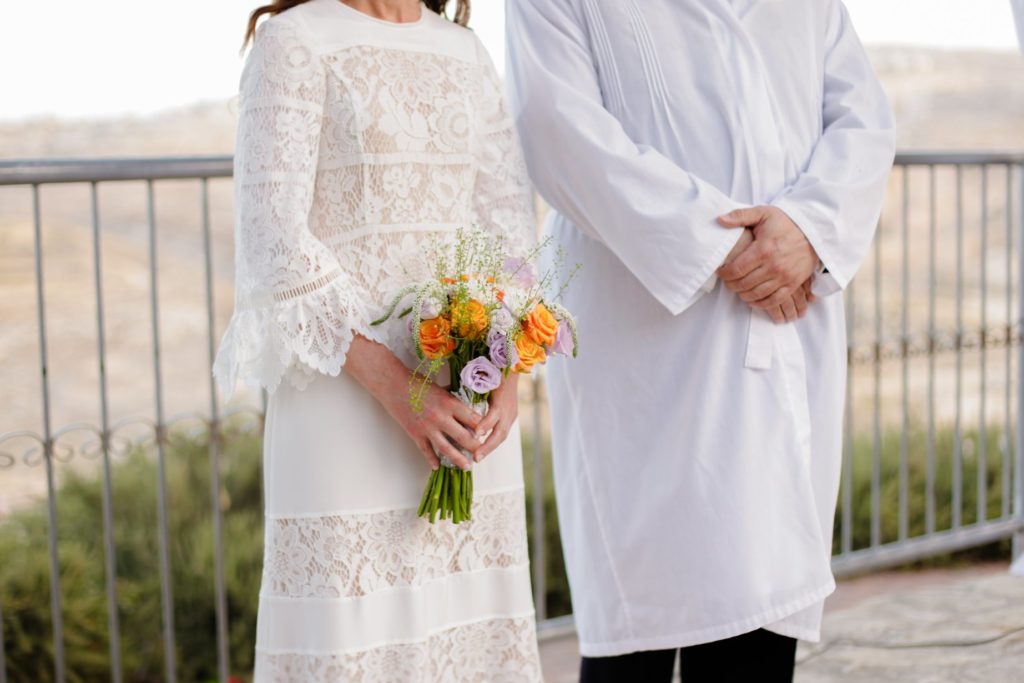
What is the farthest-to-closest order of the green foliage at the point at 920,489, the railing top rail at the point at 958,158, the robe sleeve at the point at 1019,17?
1. the green foliage at the point at 920,489
2. the railing top rail at the point at 958,158
3. the robe sleeve at the point at 1019,17

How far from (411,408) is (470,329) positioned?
143 millimetres

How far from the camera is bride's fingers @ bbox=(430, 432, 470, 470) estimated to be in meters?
1.60

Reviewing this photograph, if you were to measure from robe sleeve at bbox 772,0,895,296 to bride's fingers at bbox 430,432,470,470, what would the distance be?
2.26 ft

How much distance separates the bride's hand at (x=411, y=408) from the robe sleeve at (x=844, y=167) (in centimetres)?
66

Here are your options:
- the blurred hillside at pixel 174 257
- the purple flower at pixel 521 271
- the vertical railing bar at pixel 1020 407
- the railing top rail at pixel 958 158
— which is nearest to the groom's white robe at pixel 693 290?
the purple flower at pixel 521 271

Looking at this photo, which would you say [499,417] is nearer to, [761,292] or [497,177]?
[497,177]

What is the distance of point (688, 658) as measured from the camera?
2094 mm

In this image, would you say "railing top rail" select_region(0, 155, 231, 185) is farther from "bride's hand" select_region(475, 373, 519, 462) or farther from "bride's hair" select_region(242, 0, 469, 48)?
"bride's hand" select_region(475, 373, 519, 462)

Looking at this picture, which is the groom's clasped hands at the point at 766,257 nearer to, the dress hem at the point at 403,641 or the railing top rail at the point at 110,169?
the dress hem at the point at 403,641

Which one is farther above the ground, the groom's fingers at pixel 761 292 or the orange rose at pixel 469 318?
the groom's fingers at pixel 761 292

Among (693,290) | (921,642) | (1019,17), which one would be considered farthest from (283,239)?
(921,642)

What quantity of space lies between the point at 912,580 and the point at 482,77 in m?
3.55

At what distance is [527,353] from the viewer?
1.59m

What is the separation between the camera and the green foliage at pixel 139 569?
374cm
